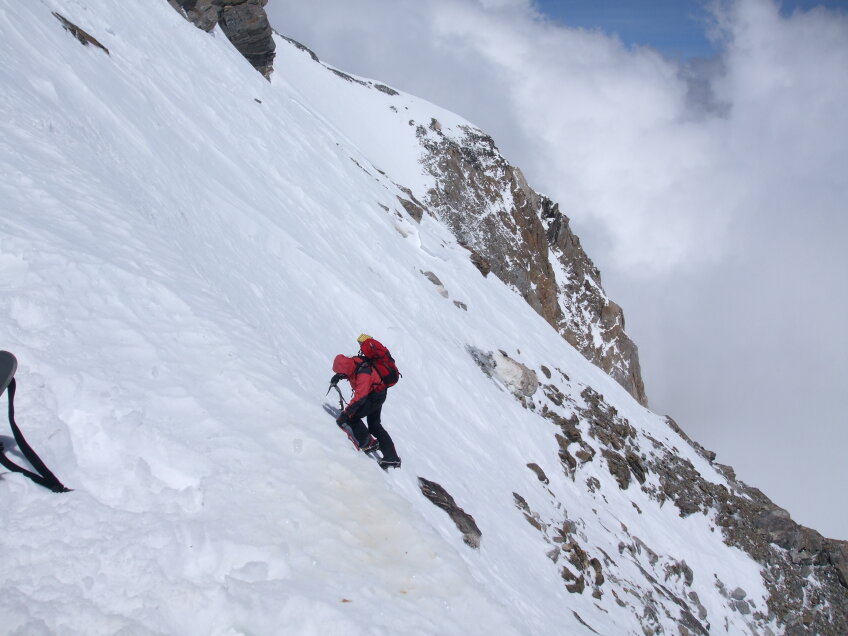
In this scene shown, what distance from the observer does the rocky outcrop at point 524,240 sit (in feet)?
168

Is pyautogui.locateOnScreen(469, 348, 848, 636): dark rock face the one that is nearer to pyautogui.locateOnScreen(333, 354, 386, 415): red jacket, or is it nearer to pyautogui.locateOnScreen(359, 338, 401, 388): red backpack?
pyautogui.locateOnScreen(359, 338, 401, 388): red backpack

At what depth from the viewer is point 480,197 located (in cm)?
5391

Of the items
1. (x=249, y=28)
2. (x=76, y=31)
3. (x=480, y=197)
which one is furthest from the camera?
(x=480, y=197)

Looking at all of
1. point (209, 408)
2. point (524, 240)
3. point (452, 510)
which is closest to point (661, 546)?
point (452, 510)

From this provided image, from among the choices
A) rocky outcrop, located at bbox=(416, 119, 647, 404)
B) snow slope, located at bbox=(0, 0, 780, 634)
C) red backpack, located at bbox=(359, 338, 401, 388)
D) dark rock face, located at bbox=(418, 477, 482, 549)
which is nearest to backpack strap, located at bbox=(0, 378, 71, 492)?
snow slope, located at bbox=(0, 0, 780, 634)

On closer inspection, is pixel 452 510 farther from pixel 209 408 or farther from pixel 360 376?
pixel 209 408

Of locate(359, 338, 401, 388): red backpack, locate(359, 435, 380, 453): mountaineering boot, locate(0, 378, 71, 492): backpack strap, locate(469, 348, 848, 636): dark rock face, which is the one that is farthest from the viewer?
locate(469, 348, 848, 636): dark rock face

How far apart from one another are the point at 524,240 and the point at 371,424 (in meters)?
48.7

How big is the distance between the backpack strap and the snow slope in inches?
2.6

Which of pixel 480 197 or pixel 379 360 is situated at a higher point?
pixel 480 197

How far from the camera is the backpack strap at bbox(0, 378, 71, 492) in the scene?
402 centimetres

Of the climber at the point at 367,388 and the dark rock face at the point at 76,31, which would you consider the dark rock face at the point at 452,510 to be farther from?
the dark rock face at the point at 76,31

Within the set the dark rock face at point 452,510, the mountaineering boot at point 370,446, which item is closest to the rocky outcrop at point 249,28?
the dark rock face at point 452,510

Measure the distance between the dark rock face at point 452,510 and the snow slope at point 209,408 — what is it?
0.28 meters
